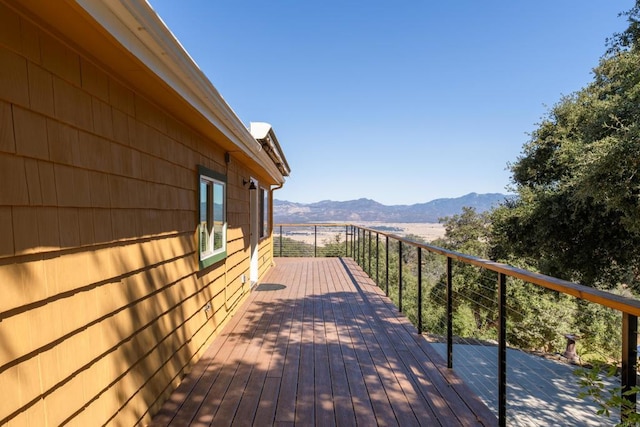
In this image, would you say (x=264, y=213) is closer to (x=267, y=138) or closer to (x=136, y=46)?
(x=267, y=138)

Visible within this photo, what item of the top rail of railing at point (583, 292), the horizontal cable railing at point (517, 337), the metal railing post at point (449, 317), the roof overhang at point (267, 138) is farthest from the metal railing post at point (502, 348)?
the roof overhang at point (267, 138)

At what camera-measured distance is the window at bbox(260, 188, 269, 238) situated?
7073 mm

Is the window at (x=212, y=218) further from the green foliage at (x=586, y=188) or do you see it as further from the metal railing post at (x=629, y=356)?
the green foliage at (x=586, y=188)

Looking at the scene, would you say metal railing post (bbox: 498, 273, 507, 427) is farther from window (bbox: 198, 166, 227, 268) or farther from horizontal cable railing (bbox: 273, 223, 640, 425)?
window (bbox: 198, 166, 227, 268)

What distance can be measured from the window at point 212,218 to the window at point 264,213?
299cm

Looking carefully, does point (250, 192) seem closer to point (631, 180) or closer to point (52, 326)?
point (52, 326)

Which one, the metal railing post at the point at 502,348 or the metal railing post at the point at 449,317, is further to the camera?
the metal railing post at the point at 449,317

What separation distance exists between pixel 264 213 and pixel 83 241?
601cm

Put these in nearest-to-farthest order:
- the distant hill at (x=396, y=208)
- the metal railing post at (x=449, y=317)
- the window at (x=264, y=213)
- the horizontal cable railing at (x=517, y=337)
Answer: the horizontal cable railing at (x=517, y=337) < the metal railing post at (x=449, y=317) < the window at (x=264, y=213) < the distant hill at (x=396, y=208)

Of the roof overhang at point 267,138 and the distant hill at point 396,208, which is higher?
the roof overhang at point 267,138

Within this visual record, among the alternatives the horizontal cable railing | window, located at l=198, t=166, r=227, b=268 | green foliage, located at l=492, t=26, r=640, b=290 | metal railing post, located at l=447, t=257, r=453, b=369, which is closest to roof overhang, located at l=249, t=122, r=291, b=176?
window, located at l=198, t=166, r=227, b=268

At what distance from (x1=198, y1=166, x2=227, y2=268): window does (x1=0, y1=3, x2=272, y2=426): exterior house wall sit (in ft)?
1.76

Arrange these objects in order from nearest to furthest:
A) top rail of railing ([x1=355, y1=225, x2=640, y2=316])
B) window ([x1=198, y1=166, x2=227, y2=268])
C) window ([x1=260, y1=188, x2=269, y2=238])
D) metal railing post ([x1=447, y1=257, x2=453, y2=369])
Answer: top rail of railing ([x1=355, y1=225, x2=640, y2=316]) < metal railing post ([x1=447, y1=257, x2=453, y2=369]) < window ([x1=198, y1=166, x2=227, y2=268]) < window ([x1=260, y1=188, x2=269, y2=238])

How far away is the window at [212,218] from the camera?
10.6ft
